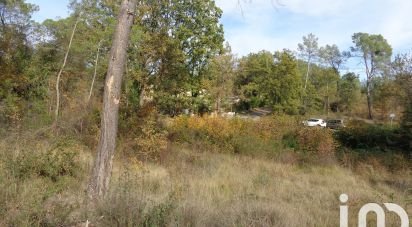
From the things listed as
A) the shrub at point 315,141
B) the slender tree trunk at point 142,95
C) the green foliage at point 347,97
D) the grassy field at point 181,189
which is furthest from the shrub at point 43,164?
the green foliage at point 347,97

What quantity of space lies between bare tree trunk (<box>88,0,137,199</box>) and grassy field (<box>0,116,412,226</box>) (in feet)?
0.97

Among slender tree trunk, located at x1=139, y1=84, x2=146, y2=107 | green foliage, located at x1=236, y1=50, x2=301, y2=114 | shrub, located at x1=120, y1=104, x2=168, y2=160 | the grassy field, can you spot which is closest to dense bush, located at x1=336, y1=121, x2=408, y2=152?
the grassy field

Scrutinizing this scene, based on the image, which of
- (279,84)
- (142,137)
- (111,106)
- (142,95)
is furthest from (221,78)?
(111,106)

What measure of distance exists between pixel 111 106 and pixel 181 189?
2.50 metres

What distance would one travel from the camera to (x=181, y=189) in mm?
8195

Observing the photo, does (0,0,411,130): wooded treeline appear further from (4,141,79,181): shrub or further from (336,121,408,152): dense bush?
(4,141,79,181): shrub

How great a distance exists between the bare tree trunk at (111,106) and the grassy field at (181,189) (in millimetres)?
295

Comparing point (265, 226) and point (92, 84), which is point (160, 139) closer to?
point (265, 226)

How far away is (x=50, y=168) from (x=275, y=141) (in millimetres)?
15393

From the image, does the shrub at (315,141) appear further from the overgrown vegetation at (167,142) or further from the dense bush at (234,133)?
the dense bush at (234,133)

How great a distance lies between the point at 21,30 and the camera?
3088 cm

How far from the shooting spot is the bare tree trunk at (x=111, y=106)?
6457 millimetres

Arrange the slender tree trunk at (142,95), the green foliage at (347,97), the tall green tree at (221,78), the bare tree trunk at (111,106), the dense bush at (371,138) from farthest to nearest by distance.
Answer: the green foliage at (347,97) < the tall green tree at (221,78) < the dense bush at (371,138) < the slender tree trunk at (142,95) < the bare tree trunk at (111,106)

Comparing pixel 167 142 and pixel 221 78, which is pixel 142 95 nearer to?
pixel 167 142
